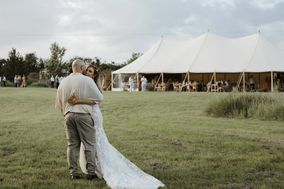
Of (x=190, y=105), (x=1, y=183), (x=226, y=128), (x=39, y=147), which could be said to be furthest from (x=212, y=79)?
(x=1, y=183)

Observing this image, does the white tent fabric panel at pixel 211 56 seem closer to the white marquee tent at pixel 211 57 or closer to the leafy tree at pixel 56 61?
the white marquee tent at pixel 211 57

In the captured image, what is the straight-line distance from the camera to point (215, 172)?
735cm

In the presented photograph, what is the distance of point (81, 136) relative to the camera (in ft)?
22.8

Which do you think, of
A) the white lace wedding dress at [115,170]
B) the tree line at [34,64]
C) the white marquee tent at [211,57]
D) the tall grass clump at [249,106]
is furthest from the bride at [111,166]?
the tree line at [34,64]

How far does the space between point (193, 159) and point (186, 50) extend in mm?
33613

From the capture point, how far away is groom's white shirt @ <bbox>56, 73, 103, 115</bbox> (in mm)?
6922

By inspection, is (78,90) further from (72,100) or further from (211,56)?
(211,56)

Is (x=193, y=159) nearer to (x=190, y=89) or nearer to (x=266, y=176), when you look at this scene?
(x=266, y=176)

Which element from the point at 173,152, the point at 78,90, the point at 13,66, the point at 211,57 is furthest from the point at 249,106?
the point at 13,66

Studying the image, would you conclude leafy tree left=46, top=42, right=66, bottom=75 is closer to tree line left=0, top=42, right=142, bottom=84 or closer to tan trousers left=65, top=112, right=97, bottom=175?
tree line left=0, top=42, right=142, bottom=84

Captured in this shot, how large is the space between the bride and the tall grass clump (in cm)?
960

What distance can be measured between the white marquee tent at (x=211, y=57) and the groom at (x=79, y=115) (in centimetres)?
3035

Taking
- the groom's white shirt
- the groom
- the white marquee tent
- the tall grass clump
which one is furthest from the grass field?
the white marquee tent

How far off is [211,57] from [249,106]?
73.7ft
